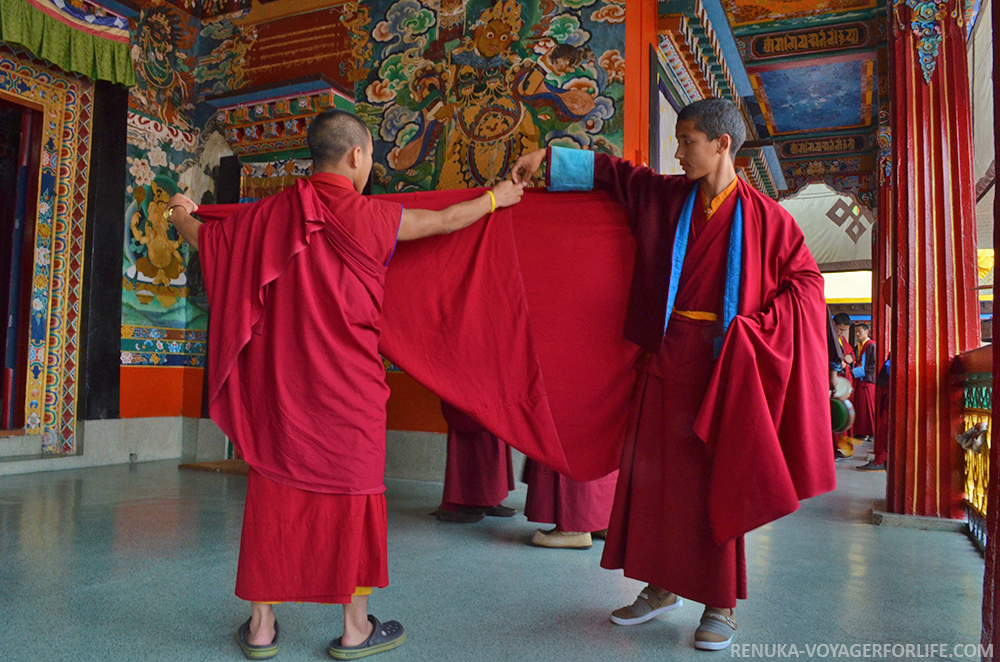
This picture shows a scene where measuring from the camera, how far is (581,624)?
2.04m

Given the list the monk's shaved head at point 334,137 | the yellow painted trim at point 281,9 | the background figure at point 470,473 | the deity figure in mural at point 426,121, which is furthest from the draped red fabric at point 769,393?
the yellow painted trim at point 281,9

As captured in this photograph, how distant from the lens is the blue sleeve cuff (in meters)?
2.32

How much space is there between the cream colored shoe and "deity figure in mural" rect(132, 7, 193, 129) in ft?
14.2

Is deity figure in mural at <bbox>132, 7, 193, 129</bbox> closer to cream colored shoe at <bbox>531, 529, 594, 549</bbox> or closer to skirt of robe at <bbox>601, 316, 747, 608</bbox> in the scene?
cream colored shoe at <bbox>531, 529, 594, 549</bbox>

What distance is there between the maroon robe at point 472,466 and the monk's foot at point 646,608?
140 centimetres

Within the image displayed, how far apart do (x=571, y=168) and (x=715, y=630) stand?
1.40 m

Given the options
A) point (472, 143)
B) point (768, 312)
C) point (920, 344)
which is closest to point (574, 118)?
point (472, 143)

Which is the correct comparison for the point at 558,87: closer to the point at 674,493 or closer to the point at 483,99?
the point at 483,99

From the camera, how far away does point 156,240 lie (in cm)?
534

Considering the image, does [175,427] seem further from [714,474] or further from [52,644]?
[714,474]

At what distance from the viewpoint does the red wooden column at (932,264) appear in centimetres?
359

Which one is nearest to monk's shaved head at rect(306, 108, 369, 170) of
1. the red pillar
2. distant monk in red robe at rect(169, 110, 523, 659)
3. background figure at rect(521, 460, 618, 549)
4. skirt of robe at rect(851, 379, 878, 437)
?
distant monk in red robe at rect(169, 110, 523, 659)

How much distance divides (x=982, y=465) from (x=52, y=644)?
138 inches

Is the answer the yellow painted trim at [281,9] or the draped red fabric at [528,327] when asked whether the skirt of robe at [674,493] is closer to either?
the draped red fabric at [528,327]
